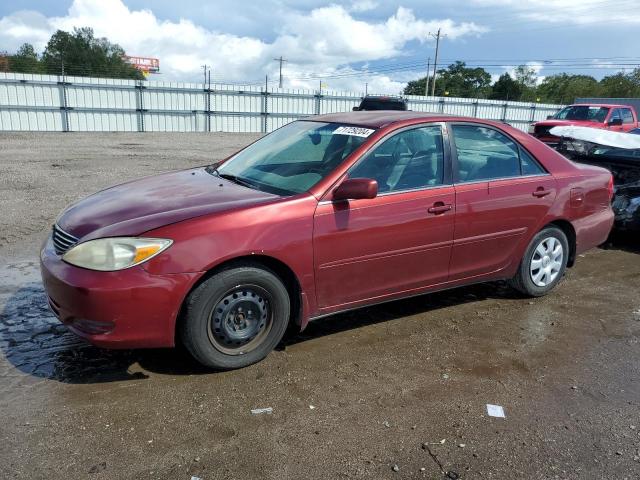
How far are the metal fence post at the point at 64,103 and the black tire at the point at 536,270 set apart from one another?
23.2 meters

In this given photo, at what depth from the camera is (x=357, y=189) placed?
346 centimetres

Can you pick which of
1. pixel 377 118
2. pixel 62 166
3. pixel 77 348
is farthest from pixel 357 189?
pixel 62 166

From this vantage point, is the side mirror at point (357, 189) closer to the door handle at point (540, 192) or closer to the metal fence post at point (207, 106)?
the door handle at point (540, 192)

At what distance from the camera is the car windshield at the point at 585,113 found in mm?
15454

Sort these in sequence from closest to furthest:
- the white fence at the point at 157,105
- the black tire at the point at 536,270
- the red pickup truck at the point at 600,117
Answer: the black tire at the point at 536,270 < the red pickup truck at the point at 600,117 < the white fence at the point at 157,105

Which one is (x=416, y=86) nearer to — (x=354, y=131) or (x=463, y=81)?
(x=463, y=81)

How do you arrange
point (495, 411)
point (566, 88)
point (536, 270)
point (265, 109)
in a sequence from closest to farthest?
point (495, 411) → point (536, 270) → point (265, 109) → point (566, 88)

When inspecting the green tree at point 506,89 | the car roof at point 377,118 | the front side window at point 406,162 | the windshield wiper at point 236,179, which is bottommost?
the windshield wiper at point 236,179

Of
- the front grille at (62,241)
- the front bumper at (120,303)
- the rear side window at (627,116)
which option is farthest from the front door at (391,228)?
the rear side window at (627,116)

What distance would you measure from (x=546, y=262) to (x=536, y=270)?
0.13 metres

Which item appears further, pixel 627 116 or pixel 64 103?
pixel 64 103

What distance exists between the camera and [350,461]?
2.63 metres

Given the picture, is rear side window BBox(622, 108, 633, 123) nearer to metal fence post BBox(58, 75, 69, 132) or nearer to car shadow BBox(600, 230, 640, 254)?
car shadow BBox(600, 230, 640, 254)

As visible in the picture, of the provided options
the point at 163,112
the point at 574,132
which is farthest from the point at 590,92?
the point at 574,132
